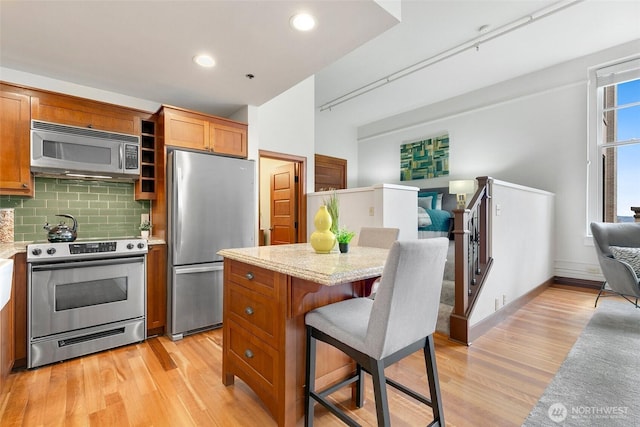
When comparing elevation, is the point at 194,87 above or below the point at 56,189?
above

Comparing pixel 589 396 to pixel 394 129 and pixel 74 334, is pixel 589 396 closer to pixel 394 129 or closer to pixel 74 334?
pixel 74 334

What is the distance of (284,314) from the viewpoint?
146 centimetres

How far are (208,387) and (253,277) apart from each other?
93cm

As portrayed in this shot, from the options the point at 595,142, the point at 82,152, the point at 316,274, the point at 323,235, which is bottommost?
the point at 316,274

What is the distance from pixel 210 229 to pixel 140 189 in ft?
2.95

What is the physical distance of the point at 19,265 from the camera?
2238 millimetres

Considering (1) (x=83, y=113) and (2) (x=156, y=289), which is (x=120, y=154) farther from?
(2) (x=156, y=289)

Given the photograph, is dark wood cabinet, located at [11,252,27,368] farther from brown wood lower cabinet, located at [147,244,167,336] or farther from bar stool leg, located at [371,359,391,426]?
bar stool leg, located at [371,359,391,426]

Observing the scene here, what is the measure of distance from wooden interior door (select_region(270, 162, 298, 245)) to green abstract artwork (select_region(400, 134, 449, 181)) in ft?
9.77

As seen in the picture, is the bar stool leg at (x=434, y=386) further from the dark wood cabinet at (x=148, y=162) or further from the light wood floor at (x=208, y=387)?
the dark wood cabinet at (x=148, y=162)

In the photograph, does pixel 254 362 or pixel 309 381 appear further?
pixel 254 362

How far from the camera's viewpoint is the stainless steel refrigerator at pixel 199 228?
286 cm

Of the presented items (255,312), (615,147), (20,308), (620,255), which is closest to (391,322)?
(255,312)

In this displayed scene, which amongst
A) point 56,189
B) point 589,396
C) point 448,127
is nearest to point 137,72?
point 56,189
